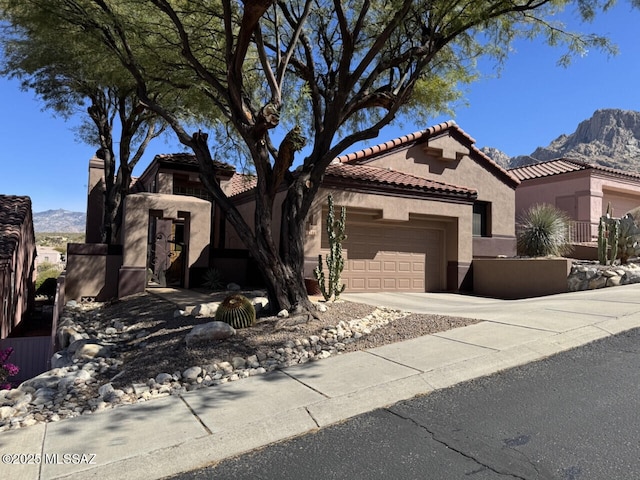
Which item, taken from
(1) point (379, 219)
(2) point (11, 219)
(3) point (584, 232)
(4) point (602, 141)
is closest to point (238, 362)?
(1) point (379, 219)

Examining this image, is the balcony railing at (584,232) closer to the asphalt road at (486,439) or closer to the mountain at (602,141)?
the asphalt road at (486,439)

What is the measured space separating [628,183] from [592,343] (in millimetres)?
22160

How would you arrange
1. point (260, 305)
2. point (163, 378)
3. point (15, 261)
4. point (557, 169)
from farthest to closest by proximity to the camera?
point (557, 169), point (15, 261), point (260, 305), point (163, 378)

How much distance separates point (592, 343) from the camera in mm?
6926

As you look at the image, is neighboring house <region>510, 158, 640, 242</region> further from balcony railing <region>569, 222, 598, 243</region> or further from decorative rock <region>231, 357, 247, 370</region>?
decorative rock <region>231, 357, 247, 370</region>

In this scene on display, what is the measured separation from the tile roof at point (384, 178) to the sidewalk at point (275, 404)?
7.07 m

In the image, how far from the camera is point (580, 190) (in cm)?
2303

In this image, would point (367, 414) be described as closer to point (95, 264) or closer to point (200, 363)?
point (200, 363)

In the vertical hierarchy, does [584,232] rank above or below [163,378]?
above

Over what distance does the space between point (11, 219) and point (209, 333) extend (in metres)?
11.6

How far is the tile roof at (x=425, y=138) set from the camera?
17.7 meters

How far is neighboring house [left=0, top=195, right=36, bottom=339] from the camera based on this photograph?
12648mm

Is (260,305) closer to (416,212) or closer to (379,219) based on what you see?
(379,219)

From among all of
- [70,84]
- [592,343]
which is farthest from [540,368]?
[70,84]
